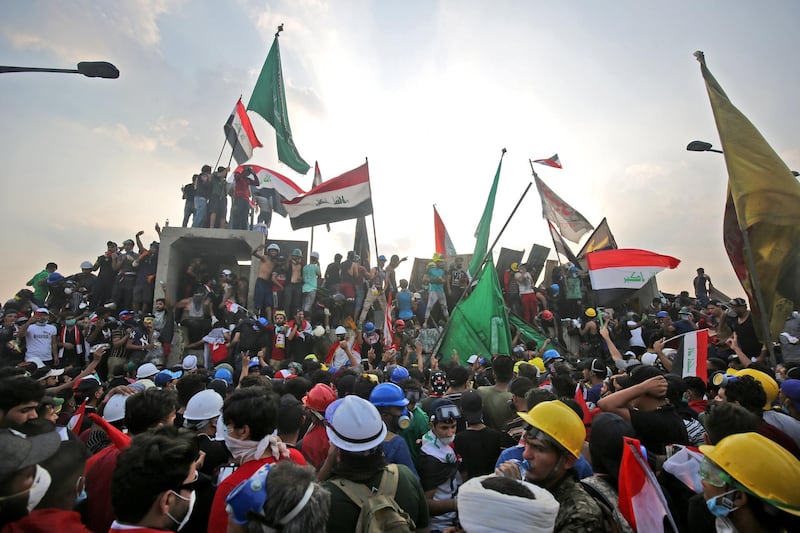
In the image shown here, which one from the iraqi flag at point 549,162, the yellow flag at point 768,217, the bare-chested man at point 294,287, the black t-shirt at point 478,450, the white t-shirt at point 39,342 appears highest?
the iraqi flag at point 549,162

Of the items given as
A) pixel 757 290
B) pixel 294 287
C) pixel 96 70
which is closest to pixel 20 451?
pixel 96 70

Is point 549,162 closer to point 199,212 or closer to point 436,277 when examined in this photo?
point 436,277

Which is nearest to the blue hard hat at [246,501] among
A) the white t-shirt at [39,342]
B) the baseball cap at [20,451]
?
the baseball cap at [20,451]

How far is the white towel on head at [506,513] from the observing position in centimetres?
172

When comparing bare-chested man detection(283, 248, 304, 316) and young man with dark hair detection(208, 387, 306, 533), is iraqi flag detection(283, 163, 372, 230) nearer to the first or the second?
bare-chested man detection(283, 248, 304, 316)

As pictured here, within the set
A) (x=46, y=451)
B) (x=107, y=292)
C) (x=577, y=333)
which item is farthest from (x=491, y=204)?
(x=46, y=451)

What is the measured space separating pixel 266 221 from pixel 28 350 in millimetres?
8439

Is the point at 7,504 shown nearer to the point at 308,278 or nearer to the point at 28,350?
the point at 28,350

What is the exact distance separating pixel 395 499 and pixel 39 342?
33.5 ft

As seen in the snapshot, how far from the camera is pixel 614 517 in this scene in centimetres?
227

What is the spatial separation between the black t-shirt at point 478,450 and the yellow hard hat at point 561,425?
114 cm

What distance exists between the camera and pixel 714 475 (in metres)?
2.06

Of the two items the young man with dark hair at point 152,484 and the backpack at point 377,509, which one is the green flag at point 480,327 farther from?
the young man with dark hair at point 152,484

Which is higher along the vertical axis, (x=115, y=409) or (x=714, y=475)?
(x=714, y=475)
